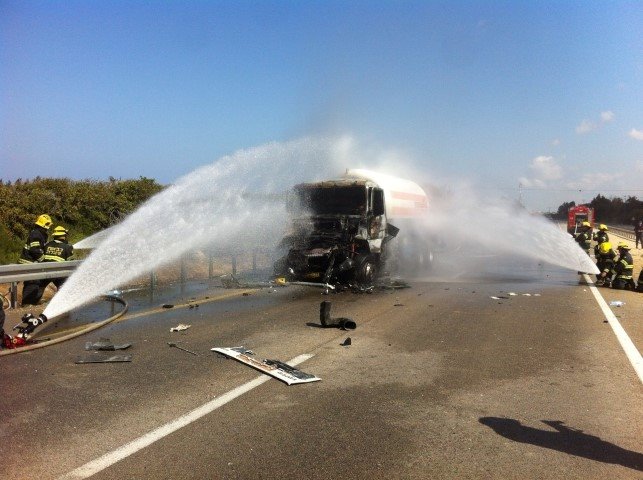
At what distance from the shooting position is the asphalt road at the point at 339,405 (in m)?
3.78

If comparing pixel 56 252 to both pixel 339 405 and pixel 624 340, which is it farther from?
pixel 624 340

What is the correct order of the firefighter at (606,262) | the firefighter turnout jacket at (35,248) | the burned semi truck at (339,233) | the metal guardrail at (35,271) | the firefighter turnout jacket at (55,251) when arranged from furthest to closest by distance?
the firefighter at (606,262) < the burned semi truck at (339,233) < the firefighter turnout jacket at (55,251) < the firefighter turnout jacket at (35,248) < the metal guardrail at (35,271)

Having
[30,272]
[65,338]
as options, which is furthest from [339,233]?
[65,338]

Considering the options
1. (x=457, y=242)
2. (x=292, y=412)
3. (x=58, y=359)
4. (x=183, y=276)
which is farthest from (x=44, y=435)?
(x=457, y=242)

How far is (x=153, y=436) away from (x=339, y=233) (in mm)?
9865

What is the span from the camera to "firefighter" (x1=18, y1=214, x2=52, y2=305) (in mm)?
10234

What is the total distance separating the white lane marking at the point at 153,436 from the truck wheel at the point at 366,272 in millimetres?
7767

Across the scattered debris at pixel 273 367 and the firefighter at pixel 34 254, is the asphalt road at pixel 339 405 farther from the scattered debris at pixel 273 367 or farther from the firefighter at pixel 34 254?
the firefighter at pixel 34 254

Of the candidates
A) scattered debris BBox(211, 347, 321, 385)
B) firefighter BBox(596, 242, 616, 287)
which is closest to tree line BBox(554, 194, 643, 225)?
firefighter BBox(596, 242, 616, 287)

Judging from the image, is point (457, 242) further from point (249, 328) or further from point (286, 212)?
point (249, 328)

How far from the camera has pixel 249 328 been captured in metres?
8.31

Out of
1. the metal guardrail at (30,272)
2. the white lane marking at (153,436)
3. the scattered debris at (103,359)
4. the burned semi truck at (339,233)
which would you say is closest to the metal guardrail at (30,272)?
the metal guardrail at (30,272)

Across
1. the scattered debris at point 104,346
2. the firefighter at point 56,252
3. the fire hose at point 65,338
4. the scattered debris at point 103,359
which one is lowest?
the scattered debris at point 103,359

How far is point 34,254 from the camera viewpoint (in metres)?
10.4
